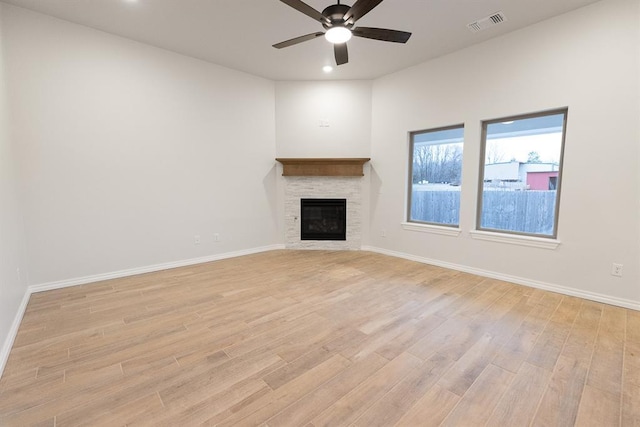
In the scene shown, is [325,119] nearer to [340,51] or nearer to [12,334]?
[340,51]

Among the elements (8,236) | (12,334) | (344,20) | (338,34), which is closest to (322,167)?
(338,34)

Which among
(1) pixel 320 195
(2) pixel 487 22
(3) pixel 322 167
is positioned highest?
(2) pixel 487 22

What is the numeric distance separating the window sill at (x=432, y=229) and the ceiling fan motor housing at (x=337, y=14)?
2.97 m

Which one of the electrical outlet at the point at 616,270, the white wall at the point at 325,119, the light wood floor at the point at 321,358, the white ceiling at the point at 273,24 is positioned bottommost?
the light wood floor at the point at 321,358

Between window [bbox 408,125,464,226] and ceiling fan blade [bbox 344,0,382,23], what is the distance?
2.46 meters

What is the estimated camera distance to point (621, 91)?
2.75m

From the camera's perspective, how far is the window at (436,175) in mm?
4211

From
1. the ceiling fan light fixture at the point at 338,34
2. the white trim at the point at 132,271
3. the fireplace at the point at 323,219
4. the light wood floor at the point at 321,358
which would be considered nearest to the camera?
the light wood floor at the point at 321,358

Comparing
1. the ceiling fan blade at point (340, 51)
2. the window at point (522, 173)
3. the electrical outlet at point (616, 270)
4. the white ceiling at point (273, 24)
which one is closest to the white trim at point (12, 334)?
the white ceiling at point (273, 24)

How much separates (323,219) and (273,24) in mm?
3128

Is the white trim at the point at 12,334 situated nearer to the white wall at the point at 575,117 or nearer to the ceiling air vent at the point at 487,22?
the white wall at the point at 575,117

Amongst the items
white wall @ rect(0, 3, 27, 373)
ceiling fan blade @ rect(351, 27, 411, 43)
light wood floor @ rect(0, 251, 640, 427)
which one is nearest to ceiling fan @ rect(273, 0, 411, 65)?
ceiling fan blade @ rect(351, 27, 411, 43)

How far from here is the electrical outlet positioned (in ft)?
9.25

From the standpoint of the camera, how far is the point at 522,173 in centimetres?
356
